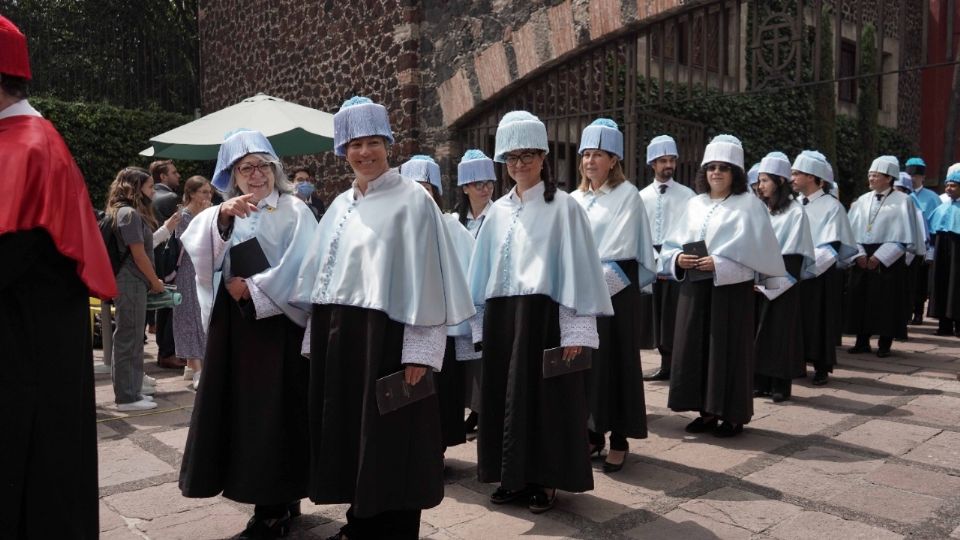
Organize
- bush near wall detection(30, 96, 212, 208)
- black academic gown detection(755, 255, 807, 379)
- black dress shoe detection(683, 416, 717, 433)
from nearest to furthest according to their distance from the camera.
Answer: black dress shoe detection(683, 416, 717, 433) < black academic gown detection(755, 255, 807, 379) < bush near wall detection(30, 96, 212, 208)

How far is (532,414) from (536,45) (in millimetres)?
6700

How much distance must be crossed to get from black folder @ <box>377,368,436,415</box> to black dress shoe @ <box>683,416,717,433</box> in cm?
274

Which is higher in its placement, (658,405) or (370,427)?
(370,427)

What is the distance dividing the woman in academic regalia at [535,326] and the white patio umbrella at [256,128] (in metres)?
5.35

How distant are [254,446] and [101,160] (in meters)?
11.9

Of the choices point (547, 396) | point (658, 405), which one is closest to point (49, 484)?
point (547, 396)

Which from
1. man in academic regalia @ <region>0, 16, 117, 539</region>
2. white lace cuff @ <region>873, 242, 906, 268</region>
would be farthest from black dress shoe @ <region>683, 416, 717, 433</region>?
white lace cuff @ <region>873, 242, 906, 268</region>

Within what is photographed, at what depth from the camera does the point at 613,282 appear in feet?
14.6

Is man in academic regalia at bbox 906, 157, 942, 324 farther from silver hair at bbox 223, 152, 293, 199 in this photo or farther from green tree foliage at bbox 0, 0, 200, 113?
green tree foliage at bbox 0, 0, 200, 113

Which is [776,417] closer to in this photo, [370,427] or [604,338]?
[604,338]

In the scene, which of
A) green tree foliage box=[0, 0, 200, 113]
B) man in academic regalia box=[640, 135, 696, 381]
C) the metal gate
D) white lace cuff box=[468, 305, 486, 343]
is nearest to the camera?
white lace cuff box=[468, 305, 486, 343]

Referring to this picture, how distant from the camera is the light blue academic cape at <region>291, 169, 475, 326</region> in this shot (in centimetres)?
298

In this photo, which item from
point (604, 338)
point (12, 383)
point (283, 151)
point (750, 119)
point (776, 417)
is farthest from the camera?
point (750, 119)

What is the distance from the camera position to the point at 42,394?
2.46 m
